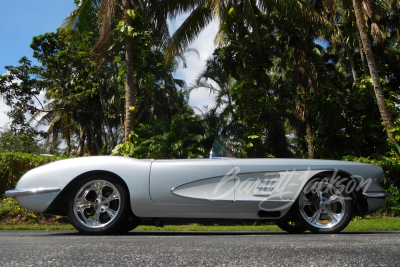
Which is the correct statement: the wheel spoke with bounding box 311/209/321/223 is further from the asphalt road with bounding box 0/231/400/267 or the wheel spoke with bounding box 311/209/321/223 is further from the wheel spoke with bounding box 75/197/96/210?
the wheel spoke with bounding box 75/197/96/210

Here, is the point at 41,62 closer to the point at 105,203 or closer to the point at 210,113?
the point at 210,113

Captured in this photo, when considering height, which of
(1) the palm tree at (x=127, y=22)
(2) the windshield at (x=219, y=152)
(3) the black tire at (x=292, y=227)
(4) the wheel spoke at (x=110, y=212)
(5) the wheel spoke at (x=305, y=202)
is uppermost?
(1) the palm tree at (x=127, y=22)

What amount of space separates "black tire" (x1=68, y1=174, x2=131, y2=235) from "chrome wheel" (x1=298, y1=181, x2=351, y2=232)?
2.08 meters

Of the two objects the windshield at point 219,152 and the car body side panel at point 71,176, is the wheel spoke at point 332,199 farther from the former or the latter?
the car body side panel at point 71,176

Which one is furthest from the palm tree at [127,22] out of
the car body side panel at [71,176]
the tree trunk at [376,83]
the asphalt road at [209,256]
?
the asphalt road at [209,256]

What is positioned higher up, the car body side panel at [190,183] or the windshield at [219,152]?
the windshield at [219,152]

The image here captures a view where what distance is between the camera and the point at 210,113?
2180 centimetres

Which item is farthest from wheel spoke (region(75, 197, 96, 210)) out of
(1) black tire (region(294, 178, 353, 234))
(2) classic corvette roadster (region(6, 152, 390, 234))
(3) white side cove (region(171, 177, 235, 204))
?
(1) black tire (region(294, 178, 353, 234))

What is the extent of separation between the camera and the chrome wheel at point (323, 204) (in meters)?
4.36

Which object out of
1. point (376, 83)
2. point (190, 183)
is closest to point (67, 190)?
point (190, 183)

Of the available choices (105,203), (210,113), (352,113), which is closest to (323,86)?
(352,113)

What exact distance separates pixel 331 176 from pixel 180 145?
10.9 m

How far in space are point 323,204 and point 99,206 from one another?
2.58 meters

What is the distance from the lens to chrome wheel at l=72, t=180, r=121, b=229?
411 cm
